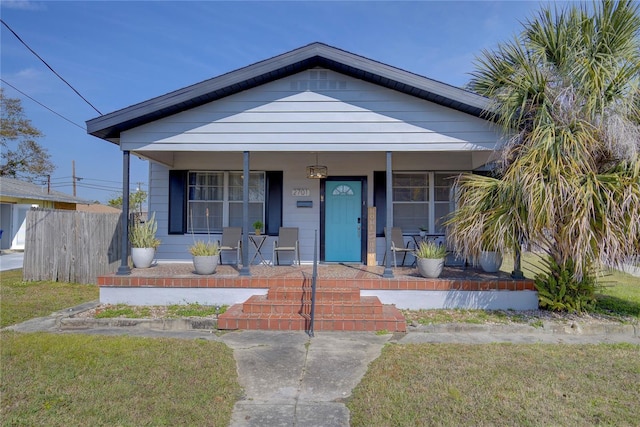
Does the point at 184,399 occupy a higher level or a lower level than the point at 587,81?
lower

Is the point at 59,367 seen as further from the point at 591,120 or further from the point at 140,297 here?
the point at 591,120

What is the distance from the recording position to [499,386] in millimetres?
3309

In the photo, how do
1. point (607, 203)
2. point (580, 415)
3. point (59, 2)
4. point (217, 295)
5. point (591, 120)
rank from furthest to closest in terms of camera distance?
point (59, 2), point (217, 295), point (591, 120), point (607, 203), point (580, 415)

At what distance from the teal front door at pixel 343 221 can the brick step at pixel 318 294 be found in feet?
7.41

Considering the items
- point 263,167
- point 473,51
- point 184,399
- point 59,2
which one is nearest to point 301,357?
point 184,399

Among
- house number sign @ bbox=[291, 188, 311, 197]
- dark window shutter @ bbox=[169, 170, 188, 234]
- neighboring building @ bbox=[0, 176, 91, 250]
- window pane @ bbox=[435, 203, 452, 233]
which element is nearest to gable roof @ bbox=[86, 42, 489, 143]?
dark window shutter @ bbox=[169, 170, 188, 234]

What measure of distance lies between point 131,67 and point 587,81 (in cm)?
1595

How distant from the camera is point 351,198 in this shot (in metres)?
8.41

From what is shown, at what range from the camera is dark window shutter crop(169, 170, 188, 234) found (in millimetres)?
8398

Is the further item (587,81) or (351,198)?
(351,198)

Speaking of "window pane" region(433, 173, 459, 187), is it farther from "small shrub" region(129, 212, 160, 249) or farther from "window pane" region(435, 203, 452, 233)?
"small shrub" region(129, 212, 160, 249)

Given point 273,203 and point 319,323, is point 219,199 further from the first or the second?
point 319,323

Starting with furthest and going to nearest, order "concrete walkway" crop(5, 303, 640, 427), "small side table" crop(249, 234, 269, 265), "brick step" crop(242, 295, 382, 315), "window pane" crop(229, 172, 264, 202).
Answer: "window pane" crop(229, 172, 264, 202), "small side table" crop(249, 234, 269, 265), "brick step" crop(242, 295, 382, 315), "concrete walkway" crop(5, 303, 640, 427)

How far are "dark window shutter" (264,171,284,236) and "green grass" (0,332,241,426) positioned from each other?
4.03 m
